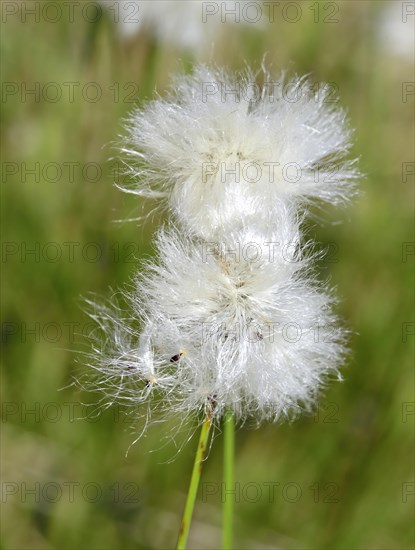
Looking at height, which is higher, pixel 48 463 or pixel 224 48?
pixel 224 48

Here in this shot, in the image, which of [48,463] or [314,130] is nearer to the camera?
[314,130]

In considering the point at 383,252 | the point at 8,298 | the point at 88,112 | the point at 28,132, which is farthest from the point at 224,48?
the point at 8,298

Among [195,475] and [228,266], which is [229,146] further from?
[195,475]

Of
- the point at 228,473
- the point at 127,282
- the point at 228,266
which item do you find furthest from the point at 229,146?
the point at 127,282

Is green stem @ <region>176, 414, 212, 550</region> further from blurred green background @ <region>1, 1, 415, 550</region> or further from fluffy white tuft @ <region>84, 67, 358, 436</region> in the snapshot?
blurred green background @ <region>1, 1, 415, 550</region>

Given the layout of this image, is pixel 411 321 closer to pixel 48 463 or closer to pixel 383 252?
pixel 383 252

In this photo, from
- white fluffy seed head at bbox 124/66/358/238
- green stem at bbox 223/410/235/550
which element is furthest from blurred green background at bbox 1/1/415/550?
green stem at bbox 223/410/235/550
